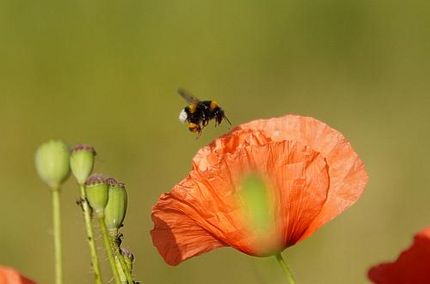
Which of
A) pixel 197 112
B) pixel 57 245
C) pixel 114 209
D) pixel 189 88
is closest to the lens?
pixel 57 245

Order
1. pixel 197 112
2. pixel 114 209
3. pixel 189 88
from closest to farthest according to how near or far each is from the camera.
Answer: pixel 114 209
pixel 197 112
pixel 189 88

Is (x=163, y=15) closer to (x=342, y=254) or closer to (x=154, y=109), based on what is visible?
(x=154, y=109)

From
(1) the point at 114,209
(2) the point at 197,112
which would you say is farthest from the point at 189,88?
(1) the point at 114,209

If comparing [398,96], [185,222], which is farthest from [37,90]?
[185,222]

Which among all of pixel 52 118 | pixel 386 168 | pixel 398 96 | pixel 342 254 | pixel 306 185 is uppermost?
pixel 52 118

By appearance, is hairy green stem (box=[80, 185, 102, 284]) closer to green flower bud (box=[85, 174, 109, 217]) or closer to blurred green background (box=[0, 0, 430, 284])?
green flower bud (box=[85, 174, 109, 217])

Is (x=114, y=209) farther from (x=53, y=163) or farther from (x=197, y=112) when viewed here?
(x=197, y=112)
